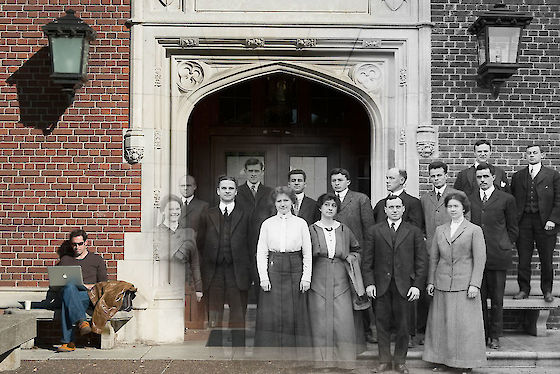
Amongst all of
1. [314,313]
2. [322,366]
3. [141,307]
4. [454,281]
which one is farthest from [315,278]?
[141,307]

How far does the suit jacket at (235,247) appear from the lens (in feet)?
23.6

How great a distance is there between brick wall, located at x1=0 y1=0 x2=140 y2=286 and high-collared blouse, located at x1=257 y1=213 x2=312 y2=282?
79.8 inches

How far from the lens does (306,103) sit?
9734mm

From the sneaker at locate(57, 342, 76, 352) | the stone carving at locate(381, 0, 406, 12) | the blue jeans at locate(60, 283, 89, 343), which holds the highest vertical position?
the stone carving at locate(381, 0, 406, 12)

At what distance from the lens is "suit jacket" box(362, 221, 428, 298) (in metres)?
6.37

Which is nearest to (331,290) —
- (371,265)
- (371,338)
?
(371,265)

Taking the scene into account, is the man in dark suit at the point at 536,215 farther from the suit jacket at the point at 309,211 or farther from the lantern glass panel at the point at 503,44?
the suit jacket at the point at 309,211

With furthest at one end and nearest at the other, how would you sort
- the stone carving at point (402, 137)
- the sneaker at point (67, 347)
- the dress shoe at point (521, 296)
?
the stone carving at point (402, 137) < the dress shoe at point (521, 296) < the sneaker at point (67, 347)

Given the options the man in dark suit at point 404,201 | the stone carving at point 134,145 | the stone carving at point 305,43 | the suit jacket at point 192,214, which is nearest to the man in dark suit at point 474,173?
the man in dark suit at point 404,201

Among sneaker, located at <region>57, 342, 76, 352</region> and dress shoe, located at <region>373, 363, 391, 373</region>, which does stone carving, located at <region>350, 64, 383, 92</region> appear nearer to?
dress shoe, located at <region>373, 363, 391, 373</region>

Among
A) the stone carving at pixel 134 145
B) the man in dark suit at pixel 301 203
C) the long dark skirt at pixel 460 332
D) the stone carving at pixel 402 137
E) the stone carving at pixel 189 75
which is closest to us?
the long dark skirt at pixel 460 332

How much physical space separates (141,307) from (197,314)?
1.03m

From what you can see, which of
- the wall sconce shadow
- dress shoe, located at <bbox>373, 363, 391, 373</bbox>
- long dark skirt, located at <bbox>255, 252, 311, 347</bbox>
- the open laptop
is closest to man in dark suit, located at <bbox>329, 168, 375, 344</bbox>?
dress shoe, located at <bbox>373, 363, 391, 373</bbox>

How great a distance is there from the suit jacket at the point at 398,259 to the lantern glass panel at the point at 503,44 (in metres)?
2.52
